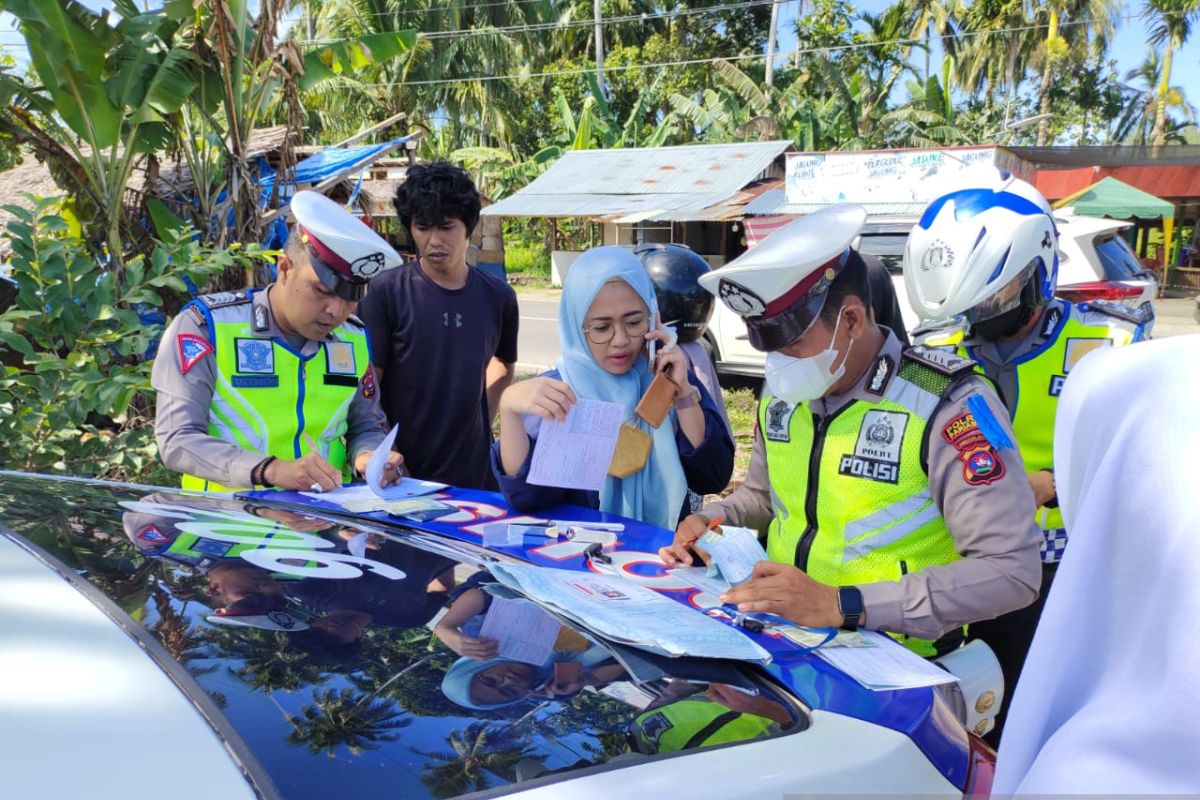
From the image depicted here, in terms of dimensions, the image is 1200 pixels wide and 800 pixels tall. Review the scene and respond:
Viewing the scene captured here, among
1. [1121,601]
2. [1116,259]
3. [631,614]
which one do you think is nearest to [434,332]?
[631,614]

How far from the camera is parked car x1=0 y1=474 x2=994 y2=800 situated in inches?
38.1

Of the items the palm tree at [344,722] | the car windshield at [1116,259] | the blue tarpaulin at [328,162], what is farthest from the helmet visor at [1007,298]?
the blue tarpaulin at [328,162]

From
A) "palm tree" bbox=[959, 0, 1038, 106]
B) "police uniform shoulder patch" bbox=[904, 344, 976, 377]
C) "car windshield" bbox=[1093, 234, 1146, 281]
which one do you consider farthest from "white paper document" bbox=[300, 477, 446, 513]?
"palm tree" bbox=[959, 0, 1038, 106]

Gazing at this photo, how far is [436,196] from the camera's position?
3561 mm

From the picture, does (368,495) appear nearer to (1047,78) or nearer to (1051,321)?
(1051,321)

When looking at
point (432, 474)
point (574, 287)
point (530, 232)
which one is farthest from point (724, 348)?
point (530, 232)

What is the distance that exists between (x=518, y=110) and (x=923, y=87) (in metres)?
12.4

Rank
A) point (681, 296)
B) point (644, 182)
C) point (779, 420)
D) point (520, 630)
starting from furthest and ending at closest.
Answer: point (644, 182) → point (681, 296) → point (779, 420) → point (520, 630)

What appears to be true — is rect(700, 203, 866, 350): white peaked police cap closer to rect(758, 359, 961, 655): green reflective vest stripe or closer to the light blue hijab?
rect(758, 359, 961, 655): green reflective vest stripe

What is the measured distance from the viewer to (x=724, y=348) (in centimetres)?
1009

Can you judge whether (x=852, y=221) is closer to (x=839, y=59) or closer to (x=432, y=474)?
(x=432, y=474)

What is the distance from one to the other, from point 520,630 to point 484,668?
0.53ft

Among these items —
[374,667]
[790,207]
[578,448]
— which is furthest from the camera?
[790,207]

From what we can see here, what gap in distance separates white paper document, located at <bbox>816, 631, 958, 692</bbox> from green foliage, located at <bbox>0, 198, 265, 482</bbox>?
107 inches
